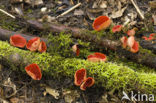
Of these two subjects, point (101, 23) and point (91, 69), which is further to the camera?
point (101, 23)

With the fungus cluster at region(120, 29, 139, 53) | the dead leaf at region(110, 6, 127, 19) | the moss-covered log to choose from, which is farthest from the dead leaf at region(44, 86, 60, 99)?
the dead leaf at region(110, 6, 127, 19)

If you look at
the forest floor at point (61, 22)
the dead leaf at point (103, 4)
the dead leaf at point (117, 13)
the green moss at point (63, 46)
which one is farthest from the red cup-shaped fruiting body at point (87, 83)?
the dead leaf at point (103, 4)

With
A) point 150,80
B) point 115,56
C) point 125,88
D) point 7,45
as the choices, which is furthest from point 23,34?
point 150,80

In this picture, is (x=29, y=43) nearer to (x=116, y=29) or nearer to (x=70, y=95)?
(x=70, y=95)

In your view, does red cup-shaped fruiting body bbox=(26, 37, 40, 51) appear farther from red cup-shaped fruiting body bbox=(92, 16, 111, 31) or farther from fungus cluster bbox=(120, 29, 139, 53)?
fungus cluster bbox=(120, 29, 139, 53)

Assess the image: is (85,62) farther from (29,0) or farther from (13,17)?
(29,0)

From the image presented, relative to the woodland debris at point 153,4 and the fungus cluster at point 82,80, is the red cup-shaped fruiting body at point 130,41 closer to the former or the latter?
the fungus cluster at point 82,80

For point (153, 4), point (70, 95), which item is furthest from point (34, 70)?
point (153, 4)

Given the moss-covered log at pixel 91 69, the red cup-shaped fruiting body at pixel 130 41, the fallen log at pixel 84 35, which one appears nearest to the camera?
the moss-covered log at pixel 91 69
